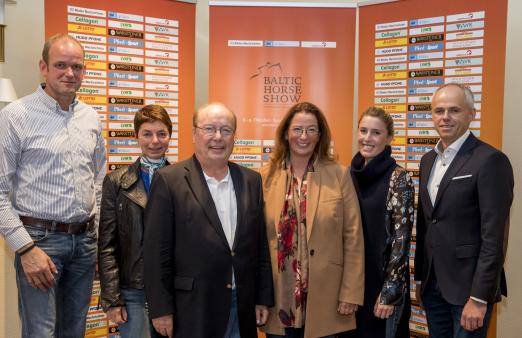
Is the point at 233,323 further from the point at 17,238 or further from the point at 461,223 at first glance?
the point at 461,223

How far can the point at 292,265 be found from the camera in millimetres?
2330

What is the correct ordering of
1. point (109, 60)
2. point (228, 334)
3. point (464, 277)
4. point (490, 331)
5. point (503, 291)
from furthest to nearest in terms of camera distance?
point (109, 60)
point (490, 331)
point (503, 291)
point (464, 277)
point (228, 334)

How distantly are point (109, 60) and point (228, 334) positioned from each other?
2435 mm

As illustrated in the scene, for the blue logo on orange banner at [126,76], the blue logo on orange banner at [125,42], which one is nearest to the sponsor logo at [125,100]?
the blue logo on orange banner at [126,76]

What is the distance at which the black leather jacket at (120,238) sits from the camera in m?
2.31

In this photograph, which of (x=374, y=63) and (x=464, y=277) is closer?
(x=464, y=277)

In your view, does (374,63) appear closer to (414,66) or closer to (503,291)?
(414,66)

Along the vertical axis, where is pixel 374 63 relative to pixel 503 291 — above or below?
above

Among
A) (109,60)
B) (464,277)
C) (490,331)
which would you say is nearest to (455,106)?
(464,277)

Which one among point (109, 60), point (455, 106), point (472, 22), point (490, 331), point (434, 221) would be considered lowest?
point (490, 331)

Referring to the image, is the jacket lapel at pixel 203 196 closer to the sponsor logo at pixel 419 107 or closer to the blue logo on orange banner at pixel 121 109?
the blue logo on orange banner at pixel 121 109

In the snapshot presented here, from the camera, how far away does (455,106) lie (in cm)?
241

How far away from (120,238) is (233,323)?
28.7 inches

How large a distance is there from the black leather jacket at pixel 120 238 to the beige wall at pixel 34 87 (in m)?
1.70
